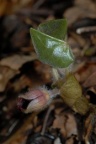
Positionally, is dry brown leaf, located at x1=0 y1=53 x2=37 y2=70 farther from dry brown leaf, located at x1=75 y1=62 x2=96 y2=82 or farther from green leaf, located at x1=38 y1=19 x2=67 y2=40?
green leaf, located at x1=38 y1=19 x2=67 y2=40

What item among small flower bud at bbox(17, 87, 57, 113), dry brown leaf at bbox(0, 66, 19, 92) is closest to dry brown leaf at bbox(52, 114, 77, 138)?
small flower bud at bbox(17, 87, 57, 113)

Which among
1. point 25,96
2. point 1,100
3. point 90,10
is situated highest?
point 25,96

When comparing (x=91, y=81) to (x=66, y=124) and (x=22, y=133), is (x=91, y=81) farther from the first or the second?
(x=22, y=133)

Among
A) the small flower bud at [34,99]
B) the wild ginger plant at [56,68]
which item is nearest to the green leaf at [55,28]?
the wild ginger plant at [56,68]

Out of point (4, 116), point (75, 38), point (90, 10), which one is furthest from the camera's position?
point (90, 10)

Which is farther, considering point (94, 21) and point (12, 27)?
point (12, 27)

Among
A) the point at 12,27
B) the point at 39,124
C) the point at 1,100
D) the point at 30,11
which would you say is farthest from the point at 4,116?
the point at 30,11

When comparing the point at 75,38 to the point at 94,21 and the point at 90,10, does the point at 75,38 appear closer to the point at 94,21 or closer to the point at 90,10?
the point at 94,21
